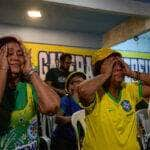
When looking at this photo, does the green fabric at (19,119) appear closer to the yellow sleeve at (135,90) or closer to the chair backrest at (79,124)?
the yellow sleeve at (135,90)

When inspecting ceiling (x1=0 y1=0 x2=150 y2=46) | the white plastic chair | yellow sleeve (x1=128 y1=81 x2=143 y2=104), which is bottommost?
the white plastic chair

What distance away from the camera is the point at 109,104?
265cm

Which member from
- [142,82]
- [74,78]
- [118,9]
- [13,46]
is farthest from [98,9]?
[13,46]

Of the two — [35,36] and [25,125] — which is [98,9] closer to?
[35,36]

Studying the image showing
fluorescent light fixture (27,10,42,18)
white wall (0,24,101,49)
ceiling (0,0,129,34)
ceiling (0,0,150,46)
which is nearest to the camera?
ceiling (0,0,150,46)

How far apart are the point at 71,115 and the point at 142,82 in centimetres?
123

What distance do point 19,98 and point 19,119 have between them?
133 millimetres

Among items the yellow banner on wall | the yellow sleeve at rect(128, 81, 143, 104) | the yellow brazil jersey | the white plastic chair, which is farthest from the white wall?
the yellow brazil jersey

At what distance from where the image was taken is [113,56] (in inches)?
109

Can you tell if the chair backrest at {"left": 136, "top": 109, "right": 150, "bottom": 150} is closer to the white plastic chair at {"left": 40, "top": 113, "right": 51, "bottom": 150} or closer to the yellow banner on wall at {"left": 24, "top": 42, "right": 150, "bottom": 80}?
the white plastic chair at {"left": 40, "top": 113, "right": 51, "bottom": 150}

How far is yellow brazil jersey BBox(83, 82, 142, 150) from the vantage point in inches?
101

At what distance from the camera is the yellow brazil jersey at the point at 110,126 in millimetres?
2570

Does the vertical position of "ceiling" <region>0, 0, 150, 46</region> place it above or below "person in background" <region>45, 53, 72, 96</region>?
above

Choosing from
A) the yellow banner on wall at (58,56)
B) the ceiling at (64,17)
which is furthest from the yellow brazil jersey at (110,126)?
the yellow banner on wall at (58,56)
